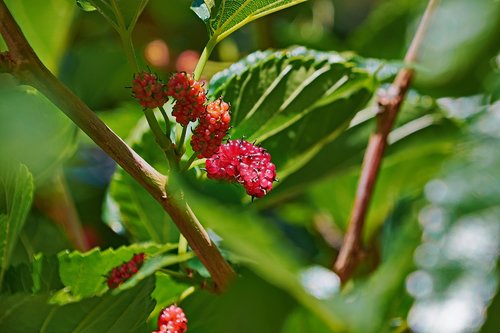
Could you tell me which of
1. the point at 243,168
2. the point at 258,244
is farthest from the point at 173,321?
the point at 258,244

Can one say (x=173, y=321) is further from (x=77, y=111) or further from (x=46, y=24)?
(x=46, y=24)

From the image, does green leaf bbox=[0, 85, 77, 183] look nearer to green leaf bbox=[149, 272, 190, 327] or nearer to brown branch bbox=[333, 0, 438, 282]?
green leaf bbox=[149, 272, 190, 327]

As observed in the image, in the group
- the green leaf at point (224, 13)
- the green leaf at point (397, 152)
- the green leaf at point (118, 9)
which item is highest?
the green leaf at point (118, 9)

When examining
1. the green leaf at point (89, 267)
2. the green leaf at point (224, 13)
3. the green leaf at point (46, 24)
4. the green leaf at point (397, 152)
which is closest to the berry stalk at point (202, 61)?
the green leaf at point (224, 13)

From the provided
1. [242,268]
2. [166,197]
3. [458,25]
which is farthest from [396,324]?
[458,25]

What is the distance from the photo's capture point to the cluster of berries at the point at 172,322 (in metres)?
0.55

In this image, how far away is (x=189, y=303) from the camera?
0.63 meters

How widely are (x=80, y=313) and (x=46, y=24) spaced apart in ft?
1.77

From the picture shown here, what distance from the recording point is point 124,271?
0.60m

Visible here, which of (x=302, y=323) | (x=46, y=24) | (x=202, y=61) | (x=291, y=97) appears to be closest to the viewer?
(x=302, y=323)

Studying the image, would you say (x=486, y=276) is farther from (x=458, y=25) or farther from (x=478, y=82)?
(x=458, y=25)

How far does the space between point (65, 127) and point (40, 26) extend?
26 centimetres

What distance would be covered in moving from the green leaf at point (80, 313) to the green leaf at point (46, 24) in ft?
1.59

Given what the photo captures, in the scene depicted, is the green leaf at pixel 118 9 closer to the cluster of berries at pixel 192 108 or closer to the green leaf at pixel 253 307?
the cluster of berries at pixel 192 108
